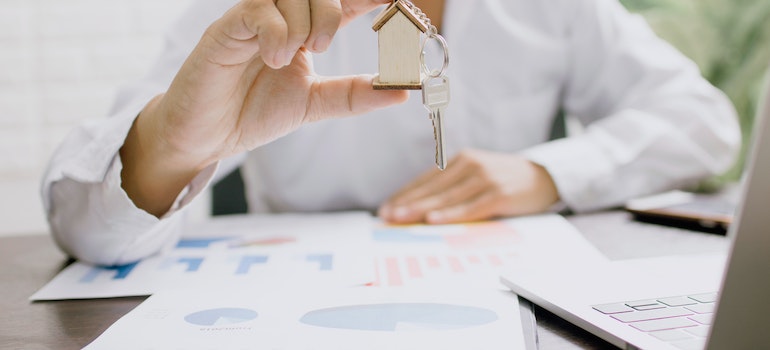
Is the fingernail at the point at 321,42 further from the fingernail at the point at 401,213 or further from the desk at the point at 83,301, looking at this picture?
the fingernail at the point at 401,213

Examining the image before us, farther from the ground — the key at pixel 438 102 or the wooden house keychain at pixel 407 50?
the wooden house keychain at pixel 407 50

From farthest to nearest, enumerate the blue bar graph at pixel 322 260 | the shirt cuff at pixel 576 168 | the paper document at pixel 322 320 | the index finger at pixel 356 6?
the shirt cuff at pixel 576 168 < the blue bar graph at pixel 322 260 < the index finger at pixel 356 6 < the paper document at pixel 322 320

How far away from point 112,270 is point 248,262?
0.15 m

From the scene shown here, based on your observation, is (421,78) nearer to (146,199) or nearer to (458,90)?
(146,199)

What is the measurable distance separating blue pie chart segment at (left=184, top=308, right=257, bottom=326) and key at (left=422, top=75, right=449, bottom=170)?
193 millimetres

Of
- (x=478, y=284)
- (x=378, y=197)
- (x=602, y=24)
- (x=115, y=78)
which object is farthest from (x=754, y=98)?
(x=115, y=78)

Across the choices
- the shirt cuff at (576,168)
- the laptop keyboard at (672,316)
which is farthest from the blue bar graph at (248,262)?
the shirt cuff at (576,168)

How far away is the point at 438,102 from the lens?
1.70ft

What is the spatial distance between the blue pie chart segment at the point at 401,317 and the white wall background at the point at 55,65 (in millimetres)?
1626

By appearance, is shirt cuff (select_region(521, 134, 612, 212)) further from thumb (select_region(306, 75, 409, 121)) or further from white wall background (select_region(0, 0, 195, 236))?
white wall background (select_region(0, 0, 195, 236))

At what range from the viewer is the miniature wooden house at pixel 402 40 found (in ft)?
1.69

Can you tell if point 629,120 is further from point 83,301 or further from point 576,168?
point 83,301

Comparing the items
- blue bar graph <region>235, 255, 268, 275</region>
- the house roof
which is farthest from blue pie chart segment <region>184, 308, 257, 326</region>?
the house roof

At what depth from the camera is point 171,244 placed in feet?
2.58
